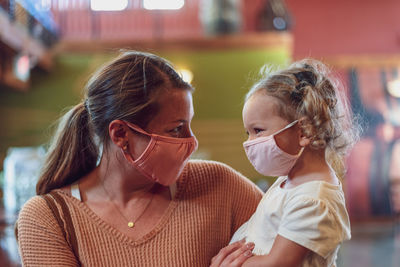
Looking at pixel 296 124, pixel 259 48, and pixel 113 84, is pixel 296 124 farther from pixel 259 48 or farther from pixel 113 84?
pixel 259 48

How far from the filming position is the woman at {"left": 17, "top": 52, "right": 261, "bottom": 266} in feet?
4.89

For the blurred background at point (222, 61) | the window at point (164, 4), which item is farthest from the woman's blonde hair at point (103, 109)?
the window at point (164, 4)

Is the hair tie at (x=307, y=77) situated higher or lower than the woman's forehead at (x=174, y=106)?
higher

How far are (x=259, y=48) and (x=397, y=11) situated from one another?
347 centimetres

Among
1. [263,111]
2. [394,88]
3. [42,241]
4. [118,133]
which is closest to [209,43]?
[394,88]

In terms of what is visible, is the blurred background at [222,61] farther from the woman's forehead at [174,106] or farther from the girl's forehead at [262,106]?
the girl's forehead at [262,106]

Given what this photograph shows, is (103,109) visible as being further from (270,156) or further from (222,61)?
(222,61)

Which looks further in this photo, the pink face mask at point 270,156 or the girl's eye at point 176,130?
the girl's eye at point 176,130

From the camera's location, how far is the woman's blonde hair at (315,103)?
4.58 ft

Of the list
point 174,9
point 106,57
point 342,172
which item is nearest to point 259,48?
point 174,9

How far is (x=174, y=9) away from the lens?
8.97 metres

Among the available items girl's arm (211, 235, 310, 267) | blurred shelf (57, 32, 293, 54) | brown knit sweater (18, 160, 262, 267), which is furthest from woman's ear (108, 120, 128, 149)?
blurred shelf (57, 32, 293, 54)

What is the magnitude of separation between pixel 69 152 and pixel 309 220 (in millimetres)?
849

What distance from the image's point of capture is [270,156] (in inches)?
57.1
